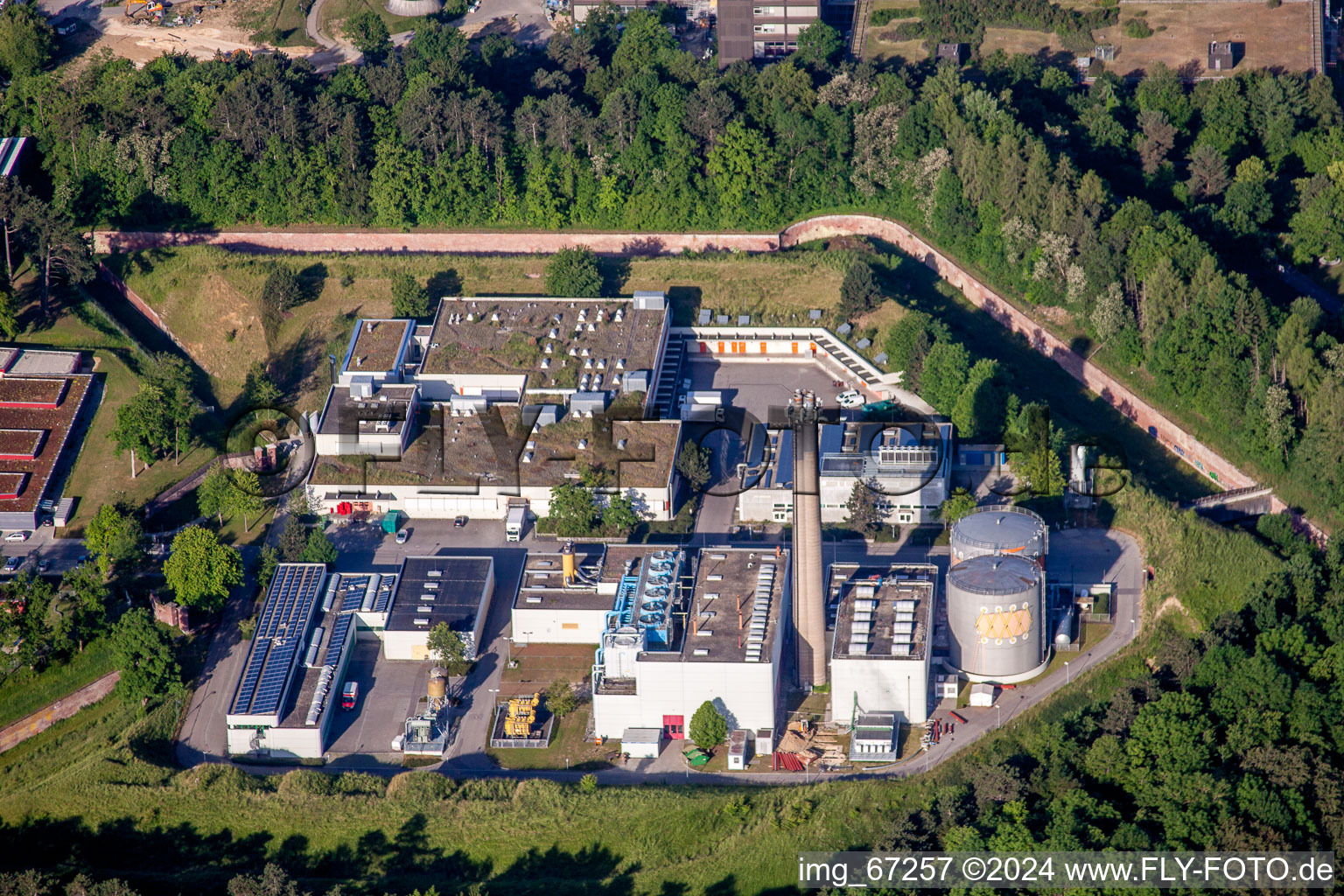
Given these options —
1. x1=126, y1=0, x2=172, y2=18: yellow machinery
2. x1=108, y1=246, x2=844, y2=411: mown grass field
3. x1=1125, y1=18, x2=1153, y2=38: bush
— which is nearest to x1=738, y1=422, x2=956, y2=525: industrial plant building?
x1=108, y1=246, x2=844, y2=411: mown grass field

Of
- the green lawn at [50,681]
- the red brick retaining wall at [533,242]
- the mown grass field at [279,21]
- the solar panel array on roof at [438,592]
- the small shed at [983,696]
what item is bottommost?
the green lawn at [50,681]

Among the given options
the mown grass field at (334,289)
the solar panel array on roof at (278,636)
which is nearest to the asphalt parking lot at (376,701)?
the solar panel array on roof at (278,636)

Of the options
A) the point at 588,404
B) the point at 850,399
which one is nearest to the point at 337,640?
the point at 588,404

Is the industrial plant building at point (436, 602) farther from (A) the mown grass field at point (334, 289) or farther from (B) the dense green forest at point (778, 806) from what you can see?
(A) the mown grass field at point (334, 289)

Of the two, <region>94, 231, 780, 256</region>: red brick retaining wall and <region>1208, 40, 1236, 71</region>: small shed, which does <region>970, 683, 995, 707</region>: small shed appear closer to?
<region>94, 231, 780, 256</region>: red brick retaining wall

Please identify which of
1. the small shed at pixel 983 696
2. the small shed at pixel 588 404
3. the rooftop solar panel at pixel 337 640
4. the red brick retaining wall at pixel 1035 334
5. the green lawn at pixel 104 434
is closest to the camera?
the small shed at pixel 983 696

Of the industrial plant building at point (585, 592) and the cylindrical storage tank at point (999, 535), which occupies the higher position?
the cylindrical storage tank at point (999, 535)

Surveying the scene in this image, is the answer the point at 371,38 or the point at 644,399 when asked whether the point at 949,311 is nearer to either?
the point at 644,399
